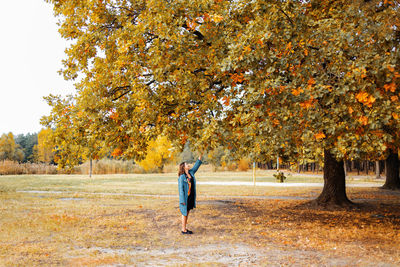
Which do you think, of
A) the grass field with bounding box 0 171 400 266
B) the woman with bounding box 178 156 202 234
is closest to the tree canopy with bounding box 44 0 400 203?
the woman with bounding box 178 156 202 234

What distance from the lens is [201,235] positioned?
8555 millimetres

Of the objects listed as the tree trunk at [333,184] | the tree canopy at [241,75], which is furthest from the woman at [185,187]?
the tree trunk at [333,184]

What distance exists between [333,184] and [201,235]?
684 cm

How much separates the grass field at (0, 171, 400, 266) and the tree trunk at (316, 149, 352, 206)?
59 centimetres

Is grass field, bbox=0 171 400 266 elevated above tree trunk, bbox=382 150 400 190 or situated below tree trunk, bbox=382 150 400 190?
below

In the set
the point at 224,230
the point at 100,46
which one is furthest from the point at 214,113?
the point at 100,46

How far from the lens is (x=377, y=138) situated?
800 cm

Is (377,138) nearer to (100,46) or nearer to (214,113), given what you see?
Result: (214,113)

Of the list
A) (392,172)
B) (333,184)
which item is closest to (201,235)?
(333,184)

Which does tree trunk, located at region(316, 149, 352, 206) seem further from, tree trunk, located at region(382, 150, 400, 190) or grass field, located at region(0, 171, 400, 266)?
tree trunk, located at region(382, 150, 400, 190)

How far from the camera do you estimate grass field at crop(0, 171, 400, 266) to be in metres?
6.50

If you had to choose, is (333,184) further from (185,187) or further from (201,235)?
(185,187)

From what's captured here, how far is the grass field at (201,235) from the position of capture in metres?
6.50

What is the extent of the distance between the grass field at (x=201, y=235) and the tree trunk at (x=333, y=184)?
0.59 meters
